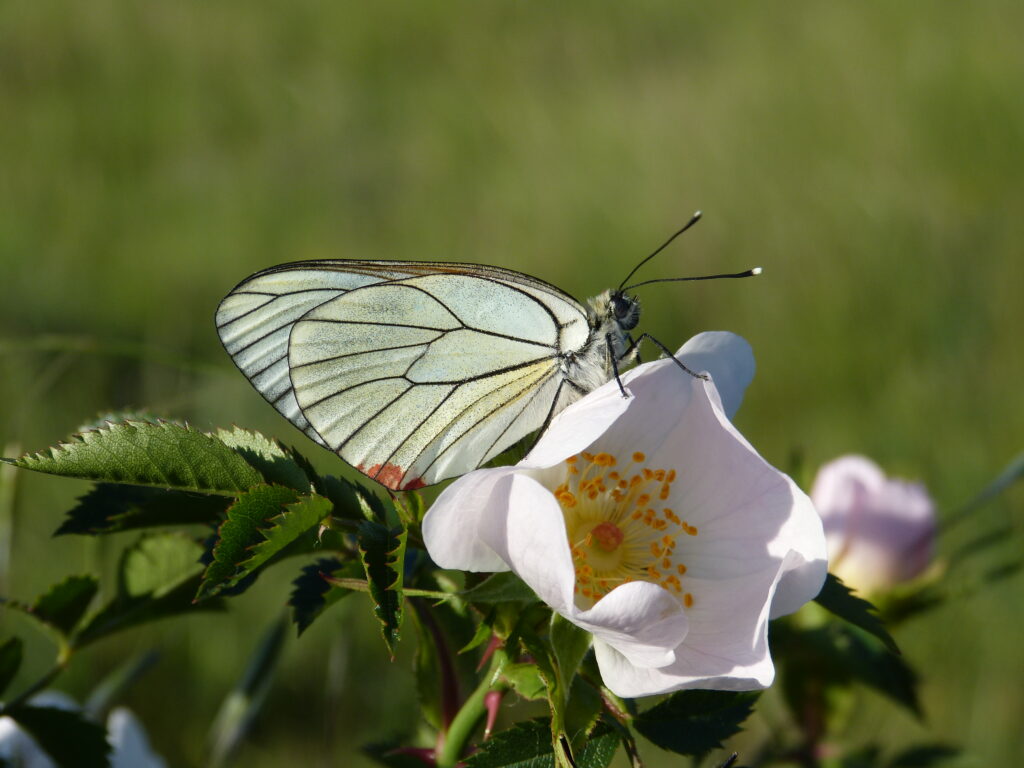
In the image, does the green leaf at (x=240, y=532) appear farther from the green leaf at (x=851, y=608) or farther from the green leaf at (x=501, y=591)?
the green leaf at (x=851, y=608)

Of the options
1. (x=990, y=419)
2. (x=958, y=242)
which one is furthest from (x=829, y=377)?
(x=958, y=242)

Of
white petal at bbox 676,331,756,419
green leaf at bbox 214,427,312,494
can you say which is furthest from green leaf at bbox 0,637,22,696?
white petal at bbox 676,331,756,419

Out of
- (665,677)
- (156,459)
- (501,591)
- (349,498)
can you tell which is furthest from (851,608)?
(156,459)

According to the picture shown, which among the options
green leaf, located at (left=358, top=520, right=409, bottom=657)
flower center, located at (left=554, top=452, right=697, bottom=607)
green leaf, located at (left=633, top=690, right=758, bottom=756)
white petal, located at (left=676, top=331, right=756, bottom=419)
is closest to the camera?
green leaf, located at (left=358, top=520, right=409, bottom=657)

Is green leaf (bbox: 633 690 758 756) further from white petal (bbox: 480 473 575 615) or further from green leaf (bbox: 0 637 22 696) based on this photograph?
green leaf (bbox: 0 637 22 696)

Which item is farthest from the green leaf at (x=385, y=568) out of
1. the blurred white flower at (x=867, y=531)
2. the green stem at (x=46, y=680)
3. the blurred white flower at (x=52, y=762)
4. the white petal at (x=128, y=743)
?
the blurred white flower at (x=867, y=531)

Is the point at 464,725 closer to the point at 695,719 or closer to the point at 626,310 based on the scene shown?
the point at 695,719
